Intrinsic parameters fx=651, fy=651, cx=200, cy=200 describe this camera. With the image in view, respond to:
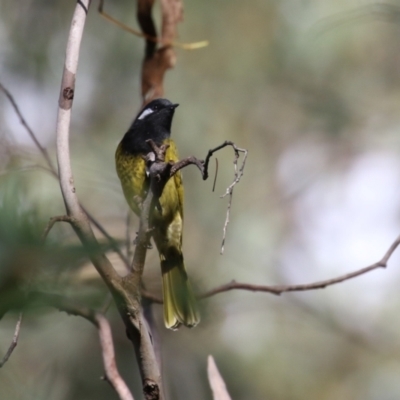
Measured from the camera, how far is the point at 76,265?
2.66 ft

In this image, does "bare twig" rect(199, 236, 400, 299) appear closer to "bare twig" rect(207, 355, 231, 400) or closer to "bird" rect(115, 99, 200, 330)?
"bare twig" rect(207, 355, 231, 400)

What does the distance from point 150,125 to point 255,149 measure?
175 inches

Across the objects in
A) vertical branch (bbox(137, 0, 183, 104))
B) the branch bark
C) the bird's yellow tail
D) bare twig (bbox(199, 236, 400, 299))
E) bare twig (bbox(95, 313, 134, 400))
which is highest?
vertical branch (bbox(137, 0, 183, 104))

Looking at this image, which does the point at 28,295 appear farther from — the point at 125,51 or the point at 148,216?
the point at 125,51

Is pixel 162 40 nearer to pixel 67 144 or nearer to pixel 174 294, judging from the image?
pixel 174 294

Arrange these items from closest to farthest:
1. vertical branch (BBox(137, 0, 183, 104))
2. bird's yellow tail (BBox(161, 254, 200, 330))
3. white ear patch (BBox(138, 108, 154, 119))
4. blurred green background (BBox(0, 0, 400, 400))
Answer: bird's yellow tail (BBox(161, 254, 200, 330))
vertical branch (BBox(137, 0, 183, 104))
white ear patch (BBox(138, 108, 154, 119))
blurred green background (BBox(0, 0, 400, 400))

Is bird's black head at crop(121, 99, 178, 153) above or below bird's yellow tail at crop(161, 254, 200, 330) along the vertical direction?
above

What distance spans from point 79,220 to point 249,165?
689 centimetres

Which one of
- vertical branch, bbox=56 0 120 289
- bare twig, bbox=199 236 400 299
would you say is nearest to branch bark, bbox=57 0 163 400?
vertical branch, bbox=56 0 120 289

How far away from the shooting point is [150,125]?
147 inches

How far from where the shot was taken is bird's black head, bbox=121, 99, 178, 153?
3.68m

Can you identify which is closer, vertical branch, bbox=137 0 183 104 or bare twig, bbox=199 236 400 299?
bare twig, bbox=199 236 400 299

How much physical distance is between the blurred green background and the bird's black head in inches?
27.9

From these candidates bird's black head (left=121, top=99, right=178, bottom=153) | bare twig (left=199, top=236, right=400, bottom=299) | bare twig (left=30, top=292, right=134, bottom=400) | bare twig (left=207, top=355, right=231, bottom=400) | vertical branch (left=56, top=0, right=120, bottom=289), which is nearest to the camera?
vertical branch (left=56, top=0, right=120, bottom=289)
